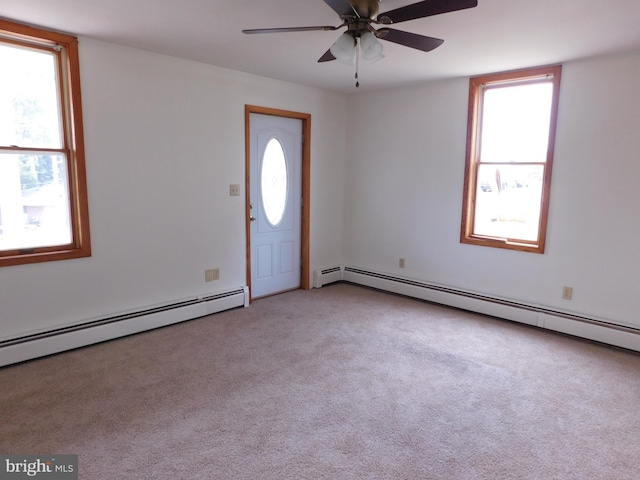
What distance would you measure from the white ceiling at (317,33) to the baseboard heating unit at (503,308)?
2286 millimetres

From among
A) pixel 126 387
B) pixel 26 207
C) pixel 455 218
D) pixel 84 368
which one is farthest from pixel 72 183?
pixel 455 218

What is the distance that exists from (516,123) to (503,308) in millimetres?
1865

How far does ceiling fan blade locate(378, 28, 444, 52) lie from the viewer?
227cm

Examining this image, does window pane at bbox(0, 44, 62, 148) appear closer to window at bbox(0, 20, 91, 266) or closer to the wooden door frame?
window at bbox(0, 20, 91, 266)

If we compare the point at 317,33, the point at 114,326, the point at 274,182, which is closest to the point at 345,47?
the point at 317,33

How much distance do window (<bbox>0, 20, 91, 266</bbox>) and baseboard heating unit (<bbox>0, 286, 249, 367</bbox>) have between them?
0.60m

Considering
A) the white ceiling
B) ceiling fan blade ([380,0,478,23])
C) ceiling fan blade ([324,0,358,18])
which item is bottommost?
ceiling fan blade ([380,0,478,23])

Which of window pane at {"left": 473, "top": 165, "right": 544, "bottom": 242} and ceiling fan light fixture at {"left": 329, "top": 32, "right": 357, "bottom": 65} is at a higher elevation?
ceiling fan light fixture at {"left": 329, "top": 32, "right": 357, "bottom": 65}

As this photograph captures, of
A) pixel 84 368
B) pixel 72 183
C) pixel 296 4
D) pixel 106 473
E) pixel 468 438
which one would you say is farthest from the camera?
pixel 72 183

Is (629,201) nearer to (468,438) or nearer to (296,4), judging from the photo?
(468,438)

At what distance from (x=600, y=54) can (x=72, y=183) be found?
447cm

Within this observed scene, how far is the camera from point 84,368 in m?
2.99

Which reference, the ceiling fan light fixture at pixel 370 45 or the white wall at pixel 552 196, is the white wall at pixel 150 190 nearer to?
the white wall at pixel 552 196

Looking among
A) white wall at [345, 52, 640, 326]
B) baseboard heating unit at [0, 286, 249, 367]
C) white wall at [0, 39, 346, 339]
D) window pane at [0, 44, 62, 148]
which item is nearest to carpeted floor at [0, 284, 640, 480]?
baseboard heating unit at [0, 286, 249, 367]
